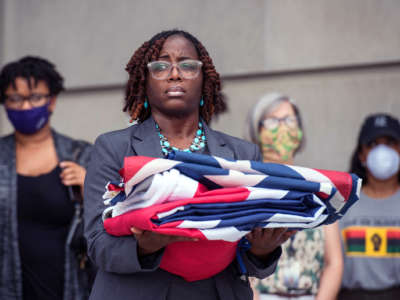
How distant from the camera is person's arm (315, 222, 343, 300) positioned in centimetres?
382

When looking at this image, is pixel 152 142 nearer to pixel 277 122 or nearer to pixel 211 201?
pixel 211 201

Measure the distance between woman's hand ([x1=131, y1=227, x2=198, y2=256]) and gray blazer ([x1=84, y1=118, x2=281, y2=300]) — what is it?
5 cm

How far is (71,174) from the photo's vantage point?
13.0 feet

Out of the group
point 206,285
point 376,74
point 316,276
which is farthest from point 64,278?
point 376,74

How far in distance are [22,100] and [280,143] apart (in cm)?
185

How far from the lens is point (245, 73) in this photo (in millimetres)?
5449

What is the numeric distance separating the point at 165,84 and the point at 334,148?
3.07m

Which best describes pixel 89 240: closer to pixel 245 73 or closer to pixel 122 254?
pixel 122 254

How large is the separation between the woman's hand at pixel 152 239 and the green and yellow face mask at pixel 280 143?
2.26m

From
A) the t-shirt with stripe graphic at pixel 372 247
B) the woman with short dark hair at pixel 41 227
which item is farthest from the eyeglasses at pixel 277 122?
the woman with short dark hair at pixel 41 227

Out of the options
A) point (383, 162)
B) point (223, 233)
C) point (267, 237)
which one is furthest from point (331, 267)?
point (223, 233)

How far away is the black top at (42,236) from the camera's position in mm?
3887

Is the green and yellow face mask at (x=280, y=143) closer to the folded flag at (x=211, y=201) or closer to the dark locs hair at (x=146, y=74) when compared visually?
the dark locs hair at (x=146, y=74)

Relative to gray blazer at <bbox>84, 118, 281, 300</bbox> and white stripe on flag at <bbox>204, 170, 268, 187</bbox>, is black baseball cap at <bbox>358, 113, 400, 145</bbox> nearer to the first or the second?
gray blazer at <bbox>84, 118, 281, 300</bbox>
